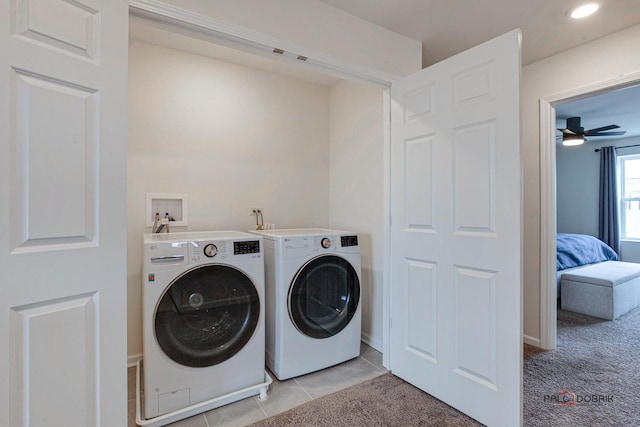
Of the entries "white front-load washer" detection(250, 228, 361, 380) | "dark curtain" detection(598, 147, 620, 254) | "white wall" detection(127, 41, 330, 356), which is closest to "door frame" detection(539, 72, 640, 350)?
"white front-load washer" detection(250, 228, 361, 380)

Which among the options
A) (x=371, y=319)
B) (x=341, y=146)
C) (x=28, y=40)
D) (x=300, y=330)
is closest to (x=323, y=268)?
(x=300, y=330)

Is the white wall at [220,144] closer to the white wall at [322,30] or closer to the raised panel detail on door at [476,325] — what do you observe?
the white wall at [322,30]

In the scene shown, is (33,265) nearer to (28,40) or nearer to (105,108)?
(105,108)

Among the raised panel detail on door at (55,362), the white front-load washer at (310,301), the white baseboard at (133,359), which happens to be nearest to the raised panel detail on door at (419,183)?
the white front-load washer at (310,301)

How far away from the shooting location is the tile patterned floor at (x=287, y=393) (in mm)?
1656

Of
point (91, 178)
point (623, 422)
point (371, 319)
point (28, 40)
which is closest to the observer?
point (28, 40)

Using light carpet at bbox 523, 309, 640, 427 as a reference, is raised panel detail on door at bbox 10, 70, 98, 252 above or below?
above

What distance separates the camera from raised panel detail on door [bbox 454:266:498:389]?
1546mm

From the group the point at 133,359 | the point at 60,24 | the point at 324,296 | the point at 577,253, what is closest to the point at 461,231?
the point at 324,296

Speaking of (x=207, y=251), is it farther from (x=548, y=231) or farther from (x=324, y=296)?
(x=548, y=231)

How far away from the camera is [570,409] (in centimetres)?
173

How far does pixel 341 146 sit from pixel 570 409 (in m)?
2.48

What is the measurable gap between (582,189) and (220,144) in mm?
6755

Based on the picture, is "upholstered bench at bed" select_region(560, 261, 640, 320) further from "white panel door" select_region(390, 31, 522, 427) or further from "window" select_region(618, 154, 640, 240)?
"window" select_region(618, 154, 640, 240)
